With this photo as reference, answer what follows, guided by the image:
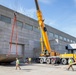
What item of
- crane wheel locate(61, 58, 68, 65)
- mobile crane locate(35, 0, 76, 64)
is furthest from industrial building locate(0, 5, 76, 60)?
crane wheel locate(61, 58, 68, 65)

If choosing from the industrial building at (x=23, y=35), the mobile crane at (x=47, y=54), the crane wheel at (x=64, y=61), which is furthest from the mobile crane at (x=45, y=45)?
the industrial building at (x=23, y=35)

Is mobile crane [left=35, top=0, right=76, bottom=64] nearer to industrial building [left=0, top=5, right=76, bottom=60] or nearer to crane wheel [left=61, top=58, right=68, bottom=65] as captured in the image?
crane wheel [left=61, top=58, right=68, bottom=65]

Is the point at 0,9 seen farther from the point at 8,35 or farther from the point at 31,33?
the point at 31,33

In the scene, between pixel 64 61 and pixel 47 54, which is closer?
pixel 64 61

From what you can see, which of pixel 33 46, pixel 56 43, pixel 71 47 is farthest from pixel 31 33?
pixel 71 47

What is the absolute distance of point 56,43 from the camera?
42.9 metres

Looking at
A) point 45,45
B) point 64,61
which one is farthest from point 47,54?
point 64,61

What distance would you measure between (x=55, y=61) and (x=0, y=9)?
14.9m

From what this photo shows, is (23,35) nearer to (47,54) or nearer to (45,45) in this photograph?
(45,45)

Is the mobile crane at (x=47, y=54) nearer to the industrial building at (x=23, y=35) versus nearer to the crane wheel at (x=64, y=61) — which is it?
the crane wheel at (x=64, y=61)

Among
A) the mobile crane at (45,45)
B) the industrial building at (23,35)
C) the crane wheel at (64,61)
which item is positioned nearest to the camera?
the crane wheel at (64,61)

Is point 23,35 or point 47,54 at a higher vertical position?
point 23,35

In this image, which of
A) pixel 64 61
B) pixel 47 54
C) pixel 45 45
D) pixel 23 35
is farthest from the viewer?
pixel 23 35

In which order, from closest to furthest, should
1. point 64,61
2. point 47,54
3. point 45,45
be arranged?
point 64,61 → point 45,45 → point 47,54
